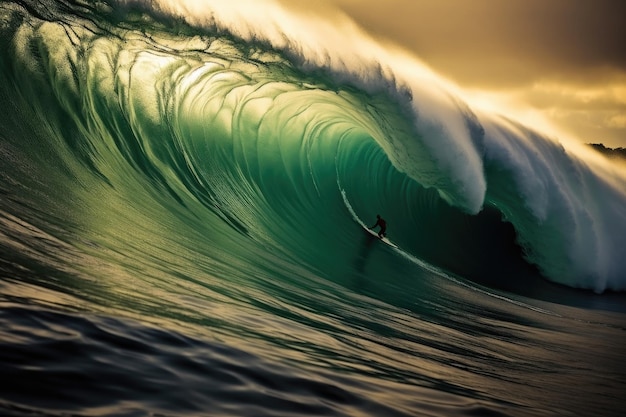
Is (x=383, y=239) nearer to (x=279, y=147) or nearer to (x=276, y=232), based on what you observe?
(x=279, y=147)

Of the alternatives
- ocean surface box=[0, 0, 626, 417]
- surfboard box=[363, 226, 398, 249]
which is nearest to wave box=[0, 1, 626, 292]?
ocean surface box=[0, 0, 626, 417]

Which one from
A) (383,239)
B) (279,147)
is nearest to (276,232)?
(383,239)

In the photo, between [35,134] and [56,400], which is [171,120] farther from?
[56,400]

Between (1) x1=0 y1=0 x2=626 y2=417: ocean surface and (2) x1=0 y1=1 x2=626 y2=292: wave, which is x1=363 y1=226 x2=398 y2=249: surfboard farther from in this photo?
(2) x1=0 y1=1 x2=626 y2=292: wave

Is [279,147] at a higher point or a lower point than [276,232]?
higher

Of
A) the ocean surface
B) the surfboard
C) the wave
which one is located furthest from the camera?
the surfboard

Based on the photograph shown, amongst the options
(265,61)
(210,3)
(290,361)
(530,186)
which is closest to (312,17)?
(265,61)
